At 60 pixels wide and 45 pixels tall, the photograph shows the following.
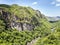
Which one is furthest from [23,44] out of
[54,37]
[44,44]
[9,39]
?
[44,44]

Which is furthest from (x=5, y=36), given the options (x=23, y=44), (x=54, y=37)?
(x=54, y=37)

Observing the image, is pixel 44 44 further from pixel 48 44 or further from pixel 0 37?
pixel 0 37

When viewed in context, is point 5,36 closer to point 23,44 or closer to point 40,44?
point 23,44

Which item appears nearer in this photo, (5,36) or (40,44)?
→ (40,44)

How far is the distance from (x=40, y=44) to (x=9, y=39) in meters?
54.9

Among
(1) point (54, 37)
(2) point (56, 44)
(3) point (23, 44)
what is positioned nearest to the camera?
(2) point (56, 44)

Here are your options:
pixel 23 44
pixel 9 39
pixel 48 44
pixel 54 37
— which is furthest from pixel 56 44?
pixel 9 39

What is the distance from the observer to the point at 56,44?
140 meters

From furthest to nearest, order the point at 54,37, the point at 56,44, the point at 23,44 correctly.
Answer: the point at 23,44 → the point at 54,37 → the point at 56,44

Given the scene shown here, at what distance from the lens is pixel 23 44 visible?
18588 cm

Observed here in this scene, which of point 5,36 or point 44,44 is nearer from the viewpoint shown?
point 44,44

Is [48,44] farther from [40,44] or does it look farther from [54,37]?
[54,37]

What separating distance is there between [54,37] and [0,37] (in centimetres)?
6191

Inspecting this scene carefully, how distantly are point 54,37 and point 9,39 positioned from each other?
2056 inches
